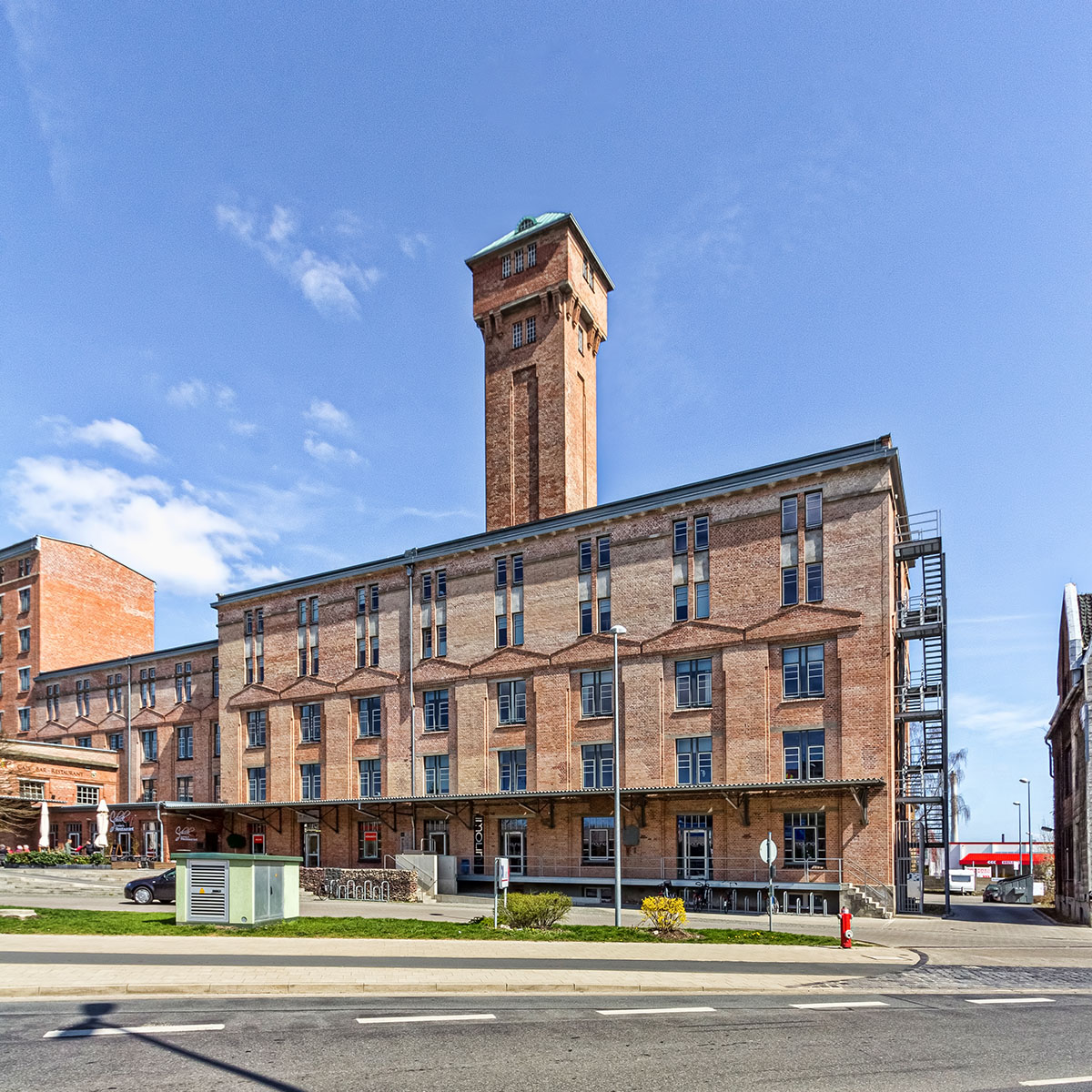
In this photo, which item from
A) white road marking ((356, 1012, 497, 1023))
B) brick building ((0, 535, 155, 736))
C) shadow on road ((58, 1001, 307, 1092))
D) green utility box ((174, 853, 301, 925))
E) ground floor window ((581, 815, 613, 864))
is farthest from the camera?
brick building ((0, 535, 155, 736))

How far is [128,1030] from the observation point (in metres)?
12.3

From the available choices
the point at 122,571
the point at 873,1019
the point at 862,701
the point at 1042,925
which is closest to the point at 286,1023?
the point at 873,1019

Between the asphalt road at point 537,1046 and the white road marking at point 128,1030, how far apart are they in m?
0.05

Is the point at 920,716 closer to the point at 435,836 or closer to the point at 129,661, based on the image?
the point at 435,836

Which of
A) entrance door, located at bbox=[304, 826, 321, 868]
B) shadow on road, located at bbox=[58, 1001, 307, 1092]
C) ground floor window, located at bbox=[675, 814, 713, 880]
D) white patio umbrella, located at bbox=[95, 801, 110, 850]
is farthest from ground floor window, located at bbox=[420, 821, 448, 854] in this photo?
shadow on road, located at bbox=[58, 1001, 307, 1092]

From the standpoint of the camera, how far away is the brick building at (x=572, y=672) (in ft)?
115

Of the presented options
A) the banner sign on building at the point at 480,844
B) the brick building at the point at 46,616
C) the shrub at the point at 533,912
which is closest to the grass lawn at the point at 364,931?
the shrub at the point at 533,912

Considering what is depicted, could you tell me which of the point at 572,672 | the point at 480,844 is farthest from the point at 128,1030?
the point at 480,844

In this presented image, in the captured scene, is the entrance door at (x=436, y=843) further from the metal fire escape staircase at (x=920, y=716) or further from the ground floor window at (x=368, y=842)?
the metal fire escape staircase at (x=920, y=716)

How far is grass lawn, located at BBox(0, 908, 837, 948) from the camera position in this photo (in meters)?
22.5

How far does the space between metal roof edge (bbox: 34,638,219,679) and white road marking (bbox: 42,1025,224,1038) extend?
4820 centimetres

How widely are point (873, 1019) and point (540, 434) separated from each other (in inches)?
1648

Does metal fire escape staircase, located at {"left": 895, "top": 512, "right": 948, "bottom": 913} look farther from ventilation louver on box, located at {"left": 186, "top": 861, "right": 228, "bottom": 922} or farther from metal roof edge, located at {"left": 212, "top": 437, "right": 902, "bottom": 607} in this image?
ventilation louver on box, located at {"left": 186, "top": 861, "right": 228, "bottom": 922}

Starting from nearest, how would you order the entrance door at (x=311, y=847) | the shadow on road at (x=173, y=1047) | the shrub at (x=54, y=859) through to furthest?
the shadow on road at (x=173, y=1047), the entrance door at (x=311, y=847), the shrub at (x=54, y=859)
